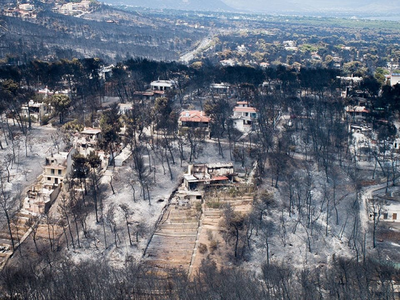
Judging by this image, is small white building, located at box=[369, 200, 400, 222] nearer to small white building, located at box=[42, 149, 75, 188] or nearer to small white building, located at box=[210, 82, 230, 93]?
small white building, located at box=[42, 149, 75, 188]

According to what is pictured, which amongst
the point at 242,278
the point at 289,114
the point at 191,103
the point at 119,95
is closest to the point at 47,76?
the point at 119,95

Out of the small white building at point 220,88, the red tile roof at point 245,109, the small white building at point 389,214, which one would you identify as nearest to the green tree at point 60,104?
the red tile roof at point 245,109

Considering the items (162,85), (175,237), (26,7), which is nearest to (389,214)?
(175,237)

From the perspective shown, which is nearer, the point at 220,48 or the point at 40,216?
the point at 40,216

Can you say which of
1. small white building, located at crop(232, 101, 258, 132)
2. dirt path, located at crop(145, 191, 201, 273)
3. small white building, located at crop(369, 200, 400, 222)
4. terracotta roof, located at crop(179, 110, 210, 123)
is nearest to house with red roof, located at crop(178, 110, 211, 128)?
terracotta roof, located at crop(179, 110, 210, 123)

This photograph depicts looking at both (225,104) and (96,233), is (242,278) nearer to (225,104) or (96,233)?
(96,233)

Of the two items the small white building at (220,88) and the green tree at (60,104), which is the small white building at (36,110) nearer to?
the green tree at (60,104)

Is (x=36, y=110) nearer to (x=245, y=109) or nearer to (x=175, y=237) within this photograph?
(x=245, y=109)
